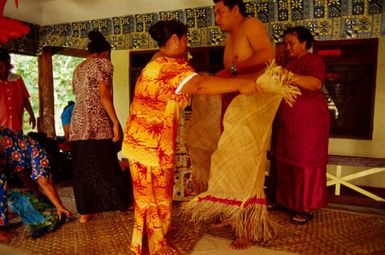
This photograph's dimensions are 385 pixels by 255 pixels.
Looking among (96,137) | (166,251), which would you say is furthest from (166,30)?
(166,251)

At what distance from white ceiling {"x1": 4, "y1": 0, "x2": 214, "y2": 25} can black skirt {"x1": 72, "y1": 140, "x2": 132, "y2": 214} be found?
2059 mm

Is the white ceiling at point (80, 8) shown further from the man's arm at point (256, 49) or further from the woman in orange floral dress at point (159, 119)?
the woman in orange floral dress at point (159, 119)

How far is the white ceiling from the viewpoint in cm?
429

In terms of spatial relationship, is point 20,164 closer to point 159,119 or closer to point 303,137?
point 159,119

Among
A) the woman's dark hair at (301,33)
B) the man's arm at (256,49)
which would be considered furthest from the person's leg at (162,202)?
the woman's dark hair at (301,33)

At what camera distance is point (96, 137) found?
9.94ft

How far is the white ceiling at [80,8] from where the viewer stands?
14.1ft

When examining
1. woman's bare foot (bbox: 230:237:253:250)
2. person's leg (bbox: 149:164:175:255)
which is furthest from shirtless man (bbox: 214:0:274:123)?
woman's bare foot (bbox: 230:237:253:250)

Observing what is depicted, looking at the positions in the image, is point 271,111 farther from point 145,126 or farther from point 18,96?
point 18,96

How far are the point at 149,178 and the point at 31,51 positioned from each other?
4.33 meters

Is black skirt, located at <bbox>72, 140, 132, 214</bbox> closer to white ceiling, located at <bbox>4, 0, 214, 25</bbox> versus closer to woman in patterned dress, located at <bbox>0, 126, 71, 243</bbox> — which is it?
woman in patterned dress, located at <bbox>0, 126, 71, 243</bbox>

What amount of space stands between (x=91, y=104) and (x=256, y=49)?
148cm

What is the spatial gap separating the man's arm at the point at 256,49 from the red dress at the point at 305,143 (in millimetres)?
603

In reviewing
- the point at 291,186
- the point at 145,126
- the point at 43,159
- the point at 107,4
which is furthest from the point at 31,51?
the point at 291,186
